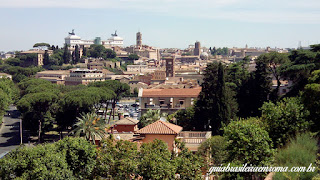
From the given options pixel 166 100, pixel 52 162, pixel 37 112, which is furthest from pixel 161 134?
pixel 37 112

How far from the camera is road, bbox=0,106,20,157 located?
125 feet

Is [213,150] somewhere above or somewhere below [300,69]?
below

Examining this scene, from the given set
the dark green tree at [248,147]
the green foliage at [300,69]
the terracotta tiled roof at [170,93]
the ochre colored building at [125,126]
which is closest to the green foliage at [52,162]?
the dark green tree at [248,147]

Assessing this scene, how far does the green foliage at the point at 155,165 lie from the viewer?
14.9 metres

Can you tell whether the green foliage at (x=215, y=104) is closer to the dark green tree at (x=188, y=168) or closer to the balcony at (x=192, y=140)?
the balcony at (x=192, y=140)

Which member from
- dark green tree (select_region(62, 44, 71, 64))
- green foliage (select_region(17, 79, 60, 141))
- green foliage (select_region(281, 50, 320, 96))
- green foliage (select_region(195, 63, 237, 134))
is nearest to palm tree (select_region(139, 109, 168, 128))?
green foliage (select_region(195, 63, 237, 134))

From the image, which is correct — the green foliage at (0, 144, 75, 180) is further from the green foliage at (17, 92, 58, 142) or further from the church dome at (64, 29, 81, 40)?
the church dome at (64, 29, 81, 40)

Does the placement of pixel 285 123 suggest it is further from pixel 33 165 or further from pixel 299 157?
pixel 33 165

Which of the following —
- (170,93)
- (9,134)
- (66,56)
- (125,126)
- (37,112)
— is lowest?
(9,134)

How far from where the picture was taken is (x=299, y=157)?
13.4m

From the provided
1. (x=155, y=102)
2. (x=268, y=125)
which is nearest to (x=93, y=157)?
(x=268, y=125)

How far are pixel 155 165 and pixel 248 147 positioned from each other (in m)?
3.12

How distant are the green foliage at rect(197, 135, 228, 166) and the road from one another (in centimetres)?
1799

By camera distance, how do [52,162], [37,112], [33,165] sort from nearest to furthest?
[33,165] < [52,162] < [37,112]
